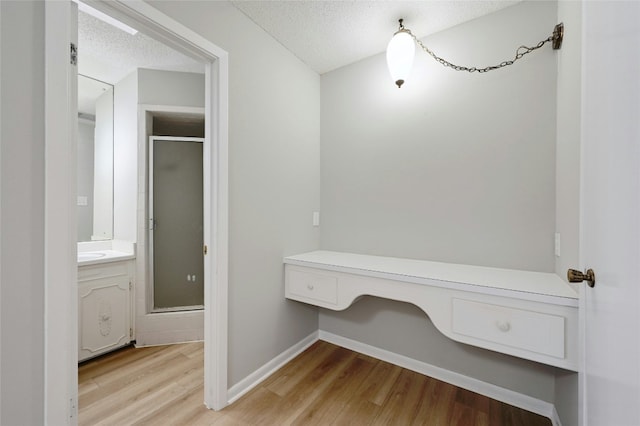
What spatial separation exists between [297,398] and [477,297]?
1.24 meters

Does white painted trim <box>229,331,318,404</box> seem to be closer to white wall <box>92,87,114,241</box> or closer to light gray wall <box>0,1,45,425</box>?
light gray wall <box>0,1,45,425</box>

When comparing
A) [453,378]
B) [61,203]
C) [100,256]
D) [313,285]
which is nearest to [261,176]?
[313,285]

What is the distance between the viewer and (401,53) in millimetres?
1654

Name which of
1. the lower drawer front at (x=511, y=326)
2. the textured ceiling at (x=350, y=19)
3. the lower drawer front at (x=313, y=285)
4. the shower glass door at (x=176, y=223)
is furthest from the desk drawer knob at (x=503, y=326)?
the shower glass door at (x=176, y=223)

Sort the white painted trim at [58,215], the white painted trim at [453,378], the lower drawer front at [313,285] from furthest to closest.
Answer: the lower drawer front at [313,285], the white painted trim at [453,378], the white painted trim at [58,215]

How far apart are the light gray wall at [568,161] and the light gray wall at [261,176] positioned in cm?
166

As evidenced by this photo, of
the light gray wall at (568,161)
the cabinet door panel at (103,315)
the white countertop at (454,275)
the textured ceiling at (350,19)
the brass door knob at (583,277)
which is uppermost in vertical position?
the textured ceiling at (350,19)

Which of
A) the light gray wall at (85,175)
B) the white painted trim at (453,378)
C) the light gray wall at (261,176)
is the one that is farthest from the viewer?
the light gray wall at (85,175)

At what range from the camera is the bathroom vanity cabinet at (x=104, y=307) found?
1967mm

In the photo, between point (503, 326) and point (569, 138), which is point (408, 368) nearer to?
point (503, 326)

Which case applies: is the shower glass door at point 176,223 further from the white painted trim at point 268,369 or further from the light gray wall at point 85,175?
the white painted trim at point 268,369

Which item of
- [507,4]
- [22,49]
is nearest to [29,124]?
[22,49]

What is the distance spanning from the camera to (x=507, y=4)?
1.57 meters

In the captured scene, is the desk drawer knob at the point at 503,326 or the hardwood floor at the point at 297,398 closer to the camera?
the desk drawer knob at the point at 503,326
